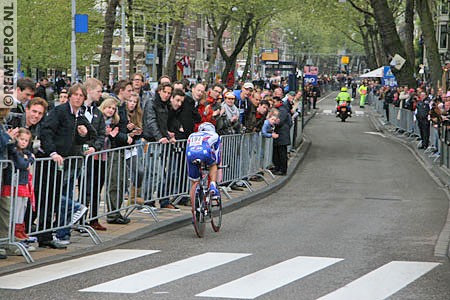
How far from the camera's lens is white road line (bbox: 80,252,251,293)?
32.4ft

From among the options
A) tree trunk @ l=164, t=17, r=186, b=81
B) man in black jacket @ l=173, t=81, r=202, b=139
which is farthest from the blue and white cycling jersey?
tree trunk @ l=164, t=17, r=186, b=81

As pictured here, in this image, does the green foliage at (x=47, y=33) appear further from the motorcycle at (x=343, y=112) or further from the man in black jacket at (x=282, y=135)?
the man in black jacket at (x=282, y=135)

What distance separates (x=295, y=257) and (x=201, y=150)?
7.64 ft

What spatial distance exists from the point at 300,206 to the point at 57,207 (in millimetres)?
6684

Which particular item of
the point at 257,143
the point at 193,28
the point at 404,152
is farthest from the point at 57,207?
the point at 193,28

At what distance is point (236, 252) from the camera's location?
1243 centimetres

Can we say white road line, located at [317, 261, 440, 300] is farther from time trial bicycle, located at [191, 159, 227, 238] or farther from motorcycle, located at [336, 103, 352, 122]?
motorcycle, located at [336, 103, 352, 122]

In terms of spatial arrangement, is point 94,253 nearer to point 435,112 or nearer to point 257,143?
point 257,143

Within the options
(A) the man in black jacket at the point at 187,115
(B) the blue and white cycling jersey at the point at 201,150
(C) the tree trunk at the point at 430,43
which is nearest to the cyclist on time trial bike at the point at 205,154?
(B) the blue and white cycling jersey at the point at 201,150

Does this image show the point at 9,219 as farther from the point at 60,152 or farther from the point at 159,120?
the point at 159,120

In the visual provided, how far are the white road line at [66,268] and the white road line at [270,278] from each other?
1.62 m

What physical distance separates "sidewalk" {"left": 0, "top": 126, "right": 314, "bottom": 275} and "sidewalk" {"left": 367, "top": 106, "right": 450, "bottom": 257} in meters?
3.03

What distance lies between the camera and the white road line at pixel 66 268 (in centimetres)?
1013

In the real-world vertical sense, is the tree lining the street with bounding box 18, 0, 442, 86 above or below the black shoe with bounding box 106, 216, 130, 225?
above
